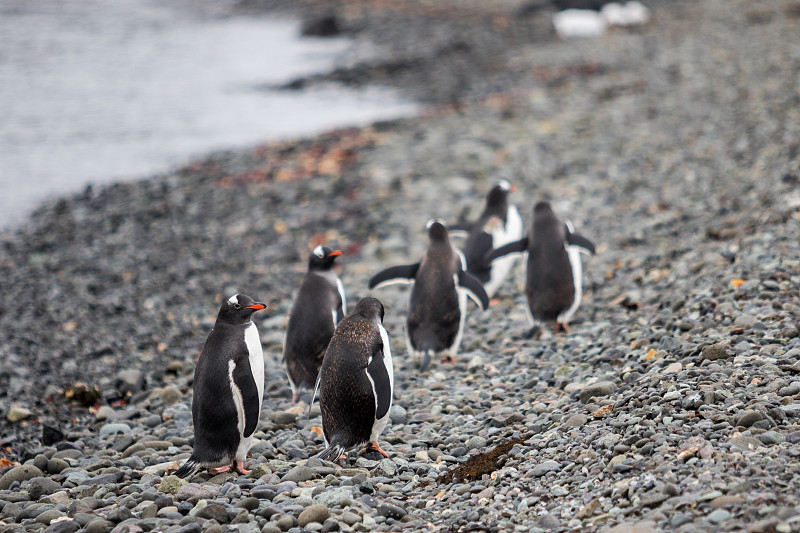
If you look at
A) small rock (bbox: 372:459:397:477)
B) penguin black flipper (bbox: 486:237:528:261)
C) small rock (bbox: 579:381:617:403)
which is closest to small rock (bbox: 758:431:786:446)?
small rock (bbox: 579:381:617:403)

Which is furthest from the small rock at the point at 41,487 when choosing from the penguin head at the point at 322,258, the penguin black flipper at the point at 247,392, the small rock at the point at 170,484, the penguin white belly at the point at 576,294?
the penguin white belly at the point at 576,294

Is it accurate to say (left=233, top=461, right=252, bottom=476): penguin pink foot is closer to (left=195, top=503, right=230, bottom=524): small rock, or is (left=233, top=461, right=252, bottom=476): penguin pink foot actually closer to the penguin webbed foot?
(left=195, top=503, right=230, bottom=524): small rock

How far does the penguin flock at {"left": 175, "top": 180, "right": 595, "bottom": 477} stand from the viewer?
4387 millimetres

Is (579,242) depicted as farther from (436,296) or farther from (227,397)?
(227,397)

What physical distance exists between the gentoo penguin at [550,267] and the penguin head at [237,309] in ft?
8.84

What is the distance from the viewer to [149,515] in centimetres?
381

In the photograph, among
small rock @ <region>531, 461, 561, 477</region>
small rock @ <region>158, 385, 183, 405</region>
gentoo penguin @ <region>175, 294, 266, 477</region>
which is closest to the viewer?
small rock @ <region>531, 461, 561, 477</region>

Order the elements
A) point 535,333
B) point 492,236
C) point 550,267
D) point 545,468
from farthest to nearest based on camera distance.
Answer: point 492,236 → point 550,267 → point 535,333 → point 545,468

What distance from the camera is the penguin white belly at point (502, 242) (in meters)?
7.48

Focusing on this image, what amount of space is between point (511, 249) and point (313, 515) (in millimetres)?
3733

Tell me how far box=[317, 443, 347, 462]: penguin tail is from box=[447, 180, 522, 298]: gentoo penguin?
305 cm

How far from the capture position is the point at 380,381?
4562 mm

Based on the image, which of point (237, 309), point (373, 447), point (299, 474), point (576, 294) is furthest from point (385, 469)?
point (576, 294)

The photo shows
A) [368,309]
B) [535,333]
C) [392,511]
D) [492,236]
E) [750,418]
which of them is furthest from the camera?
[492,236]
